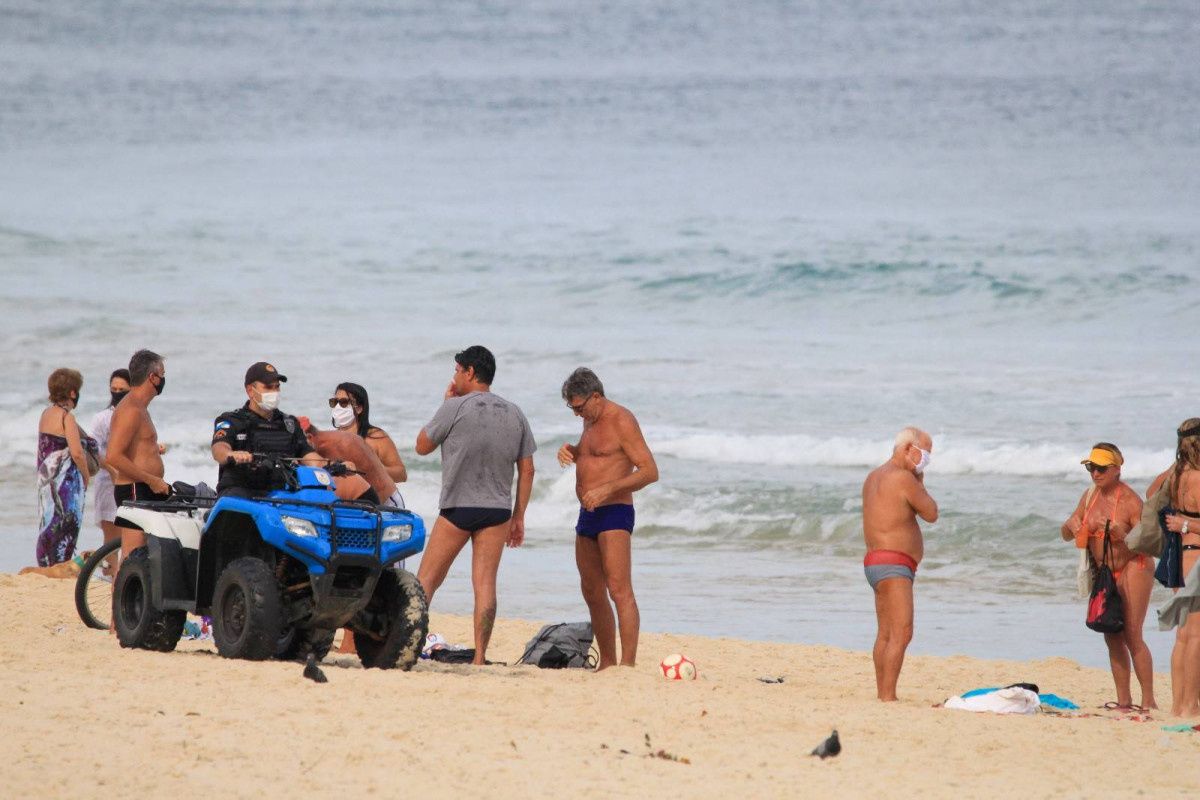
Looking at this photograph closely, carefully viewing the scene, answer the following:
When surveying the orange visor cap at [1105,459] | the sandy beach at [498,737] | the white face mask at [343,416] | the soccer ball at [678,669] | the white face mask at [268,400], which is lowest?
the soccer ball at [678,669]

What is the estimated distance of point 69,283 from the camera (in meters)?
37.2

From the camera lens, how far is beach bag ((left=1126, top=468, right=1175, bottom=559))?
6.84 m

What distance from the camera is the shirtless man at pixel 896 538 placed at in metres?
6.87

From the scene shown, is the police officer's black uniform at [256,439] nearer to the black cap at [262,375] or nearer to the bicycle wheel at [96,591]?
the black cap at [262,375]

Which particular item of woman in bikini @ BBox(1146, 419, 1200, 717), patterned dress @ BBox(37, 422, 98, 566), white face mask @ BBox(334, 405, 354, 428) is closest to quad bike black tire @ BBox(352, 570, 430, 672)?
white face mask @ BBox(334, 405, 354, 428)

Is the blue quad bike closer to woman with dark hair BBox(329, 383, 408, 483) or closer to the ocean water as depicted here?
woman with dark hair BBox(329, 383, 408, 483)

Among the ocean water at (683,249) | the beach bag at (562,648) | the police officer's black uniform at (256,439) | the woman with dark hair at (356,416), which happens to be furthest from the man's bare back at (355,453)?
the ocean water at (683,249)

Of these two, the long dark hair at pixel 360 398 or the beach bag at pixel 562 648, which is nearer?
the beach bag at pixel 562 648

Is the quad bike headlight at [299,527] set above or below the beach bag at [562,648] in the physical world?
above

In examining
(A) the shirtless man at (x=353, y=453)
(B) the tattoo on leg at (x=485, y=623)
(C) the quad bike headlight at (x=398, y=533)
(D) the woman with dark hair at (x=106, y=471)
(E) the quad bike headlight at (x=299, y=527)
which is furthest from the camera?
(D) the woman with dark hair at (x=106, y=471)

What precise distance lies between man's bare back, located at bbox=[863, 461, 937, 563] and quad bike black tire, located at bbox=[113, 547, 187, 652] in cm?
334

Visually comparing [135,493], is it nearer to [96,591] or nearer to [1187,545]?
[96,591]

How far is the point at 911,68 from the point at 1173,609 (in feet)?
170

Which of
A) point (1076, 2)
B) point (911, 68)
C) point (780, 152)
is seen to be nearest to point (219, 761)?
point (780, 152)
